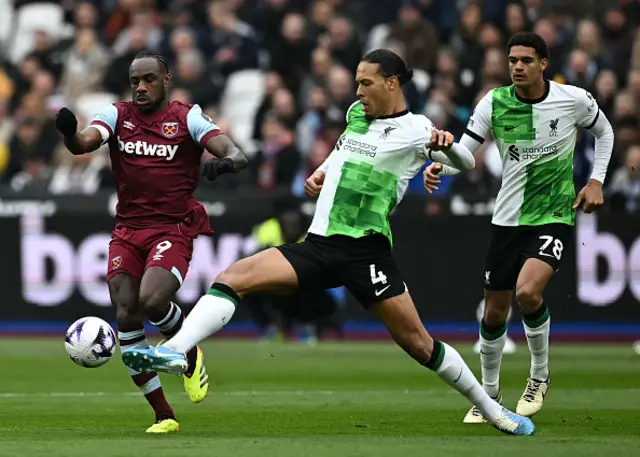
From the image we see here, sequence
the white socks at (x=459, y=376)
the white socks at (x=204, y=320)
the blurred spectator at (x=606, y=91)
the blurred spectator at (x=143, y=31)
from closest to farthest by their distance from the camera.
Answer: the white socks at (x=204, y=320) → the white socks at (x=459, y=376) → the blurred spectator at (x=606, y=91) → the blurred spectator at (x=143, y=31)

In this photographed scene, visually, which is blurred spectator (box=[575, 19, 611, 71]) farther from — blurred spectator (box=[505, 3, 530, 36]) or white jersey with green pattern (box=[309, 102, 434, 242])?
white jersey with green pattern (box=[309, 102, 434, 242])

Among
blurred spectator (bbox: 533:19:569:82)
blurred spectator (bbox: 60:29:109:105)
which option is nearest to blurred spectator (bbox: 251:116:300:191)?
blurred spectator (bbox: 60:29:109:105)

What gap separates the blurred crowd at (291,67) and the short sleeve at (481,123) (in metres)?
7.77

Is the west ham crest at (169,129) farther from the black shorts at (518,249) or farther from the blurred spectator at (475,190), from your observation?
the blurred spectator at (475,190)

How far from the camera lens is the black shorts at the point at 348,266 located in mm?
9125

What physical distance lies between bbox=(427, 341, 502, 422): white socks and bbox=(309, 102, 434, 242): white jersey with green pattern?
2.74ft

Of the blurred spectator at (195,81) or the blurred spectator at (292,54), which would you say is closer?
the blurred spectator at (195,81)

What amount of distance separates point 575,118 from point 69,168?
11516 mm

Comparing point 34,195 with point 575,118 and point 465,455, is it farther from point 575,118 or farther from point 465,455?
point 465,455

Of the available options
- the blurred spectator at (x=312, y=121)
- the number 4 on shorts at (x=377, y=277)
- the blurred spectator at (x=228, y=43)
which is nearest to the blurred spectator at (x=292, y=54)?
the blurred spectator at (x=228, y=43)

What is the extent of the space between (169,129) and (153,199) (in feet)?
1.67

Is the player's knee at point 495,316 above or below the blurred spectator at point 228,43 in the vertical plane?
below

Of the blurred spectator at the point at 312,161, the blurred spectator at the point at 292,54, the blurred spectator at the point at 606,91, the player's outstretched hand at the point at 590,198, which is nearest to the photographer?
the player's outstretched hand at the point at 590,198

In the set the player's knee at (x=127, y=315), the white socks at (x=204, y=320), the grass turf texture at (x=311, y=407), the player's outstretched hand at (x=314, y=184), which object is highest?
the player's outstretched hand at (x=314, y=184)
